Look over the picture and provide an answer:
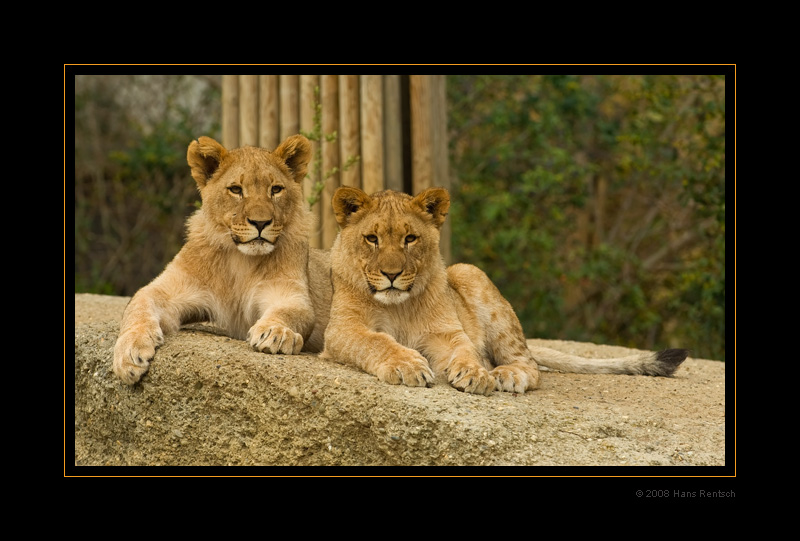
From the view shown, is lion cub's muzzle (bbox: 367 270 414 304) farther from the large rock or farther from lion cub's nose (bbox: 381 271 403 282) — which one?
the large rock

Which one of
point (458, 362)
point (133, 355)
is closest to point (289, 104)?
point (133, 355)

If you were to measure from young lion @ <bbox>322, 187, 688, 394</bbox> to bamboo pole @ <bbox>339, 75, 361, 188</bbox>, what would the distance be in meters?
2.56

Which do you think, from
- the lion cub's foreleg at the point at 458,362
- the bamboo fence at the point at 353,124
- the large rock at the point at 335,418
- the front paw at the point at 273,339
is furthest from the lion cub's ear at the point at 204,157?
the bamboo fence at the point at 353,124

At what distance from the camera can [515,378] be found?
5645 millimetres

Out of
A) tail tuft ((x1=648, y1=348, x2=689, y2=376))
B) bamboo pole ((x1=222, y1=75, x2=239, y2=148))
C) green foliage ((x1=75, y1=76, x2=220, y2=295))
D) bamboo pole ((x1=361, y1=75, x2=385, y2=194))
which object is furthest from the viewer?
green foliage ((x1=75, y1=76, x2=220, y2=295))

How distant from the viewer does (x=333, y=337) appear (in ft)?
18.4

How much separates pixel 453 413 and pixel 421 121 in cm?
441

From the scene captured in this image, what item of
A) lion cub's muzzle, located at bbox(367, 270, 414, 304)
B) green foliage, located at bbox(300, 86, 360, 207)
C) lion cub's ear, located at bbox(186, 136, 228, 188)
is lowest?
A: lion cub's muzzle, located at bbox(367, 270, 414, 304)

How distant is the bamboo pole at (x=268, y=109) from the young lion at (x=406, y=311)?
3018 millimetres

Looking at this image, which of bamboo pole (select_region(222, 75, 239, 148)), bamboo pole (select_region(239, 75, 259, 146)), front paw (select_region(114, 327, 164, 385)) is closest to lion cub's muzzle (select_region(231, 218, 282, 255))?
front paw (select_region(114, 327, 164, 385))

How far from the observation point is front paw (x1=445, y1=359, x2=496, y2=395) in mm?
5203

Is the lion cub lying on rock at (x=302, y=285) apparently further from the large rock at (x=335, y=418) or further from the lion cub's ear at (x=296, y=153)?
the large rock at (x=335, y=418)
